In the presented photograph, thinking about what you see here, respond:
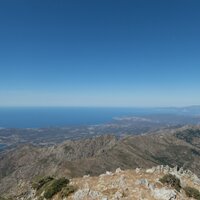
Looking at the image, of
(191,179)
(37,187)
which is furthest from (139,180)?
(37,187)

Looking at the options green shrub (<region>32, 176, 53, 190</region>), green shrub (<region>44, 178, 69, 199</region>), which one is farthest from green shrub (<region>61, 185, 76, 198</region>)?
green shrub (<region>32, 176, 53, 190</region>)

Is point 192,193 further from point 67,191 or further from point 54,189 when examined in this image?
point 54,189

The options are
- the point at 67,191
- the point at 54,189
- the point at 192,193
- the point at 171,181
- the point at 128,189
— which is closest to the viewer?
the point at 128,189

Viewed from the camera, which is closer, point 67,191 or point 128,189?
point 128,189

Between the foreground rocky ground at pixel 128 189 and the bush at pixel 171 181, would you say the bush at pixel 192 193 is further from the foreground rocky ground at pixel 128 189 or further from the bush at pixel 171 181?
the bush at pixel 171 181

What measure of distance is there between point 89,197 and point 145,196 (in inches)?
305

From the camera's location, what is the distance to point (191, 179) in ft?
162

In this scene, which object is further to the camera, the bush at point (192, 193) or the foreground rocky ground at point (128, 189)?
the bush at point (192, 193)

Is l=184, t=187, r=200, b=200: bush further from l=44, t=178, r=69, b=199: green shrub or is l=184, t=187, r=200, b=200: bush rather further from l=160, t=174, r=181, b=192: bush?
l=44, t=178, r=69, b=199: green shrub

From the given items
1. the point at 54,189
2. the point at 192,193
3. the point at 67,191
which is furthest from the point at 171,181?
the point at 54,189

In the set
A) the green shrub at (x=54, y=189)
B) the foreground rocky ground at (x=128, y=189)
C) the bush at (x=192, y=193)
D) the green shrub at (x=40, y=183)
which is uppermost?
the foreground rocky ground at (x=128, y=189)

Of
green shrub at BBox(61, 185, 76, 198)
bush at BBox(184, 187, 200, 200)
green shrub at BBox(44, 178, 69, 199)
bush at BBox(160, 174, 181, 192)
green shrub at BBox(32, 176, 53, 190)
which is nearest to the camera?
bush at BBox(184, 187, 200, 200)

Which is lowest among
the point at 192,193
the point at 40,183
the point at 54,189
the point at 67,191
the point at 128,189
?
the point at 40,183

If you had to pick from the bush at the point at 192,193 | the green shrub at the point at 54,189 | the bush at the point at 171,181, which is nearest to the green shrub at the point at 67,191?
the green shrub at the point at 54,189
